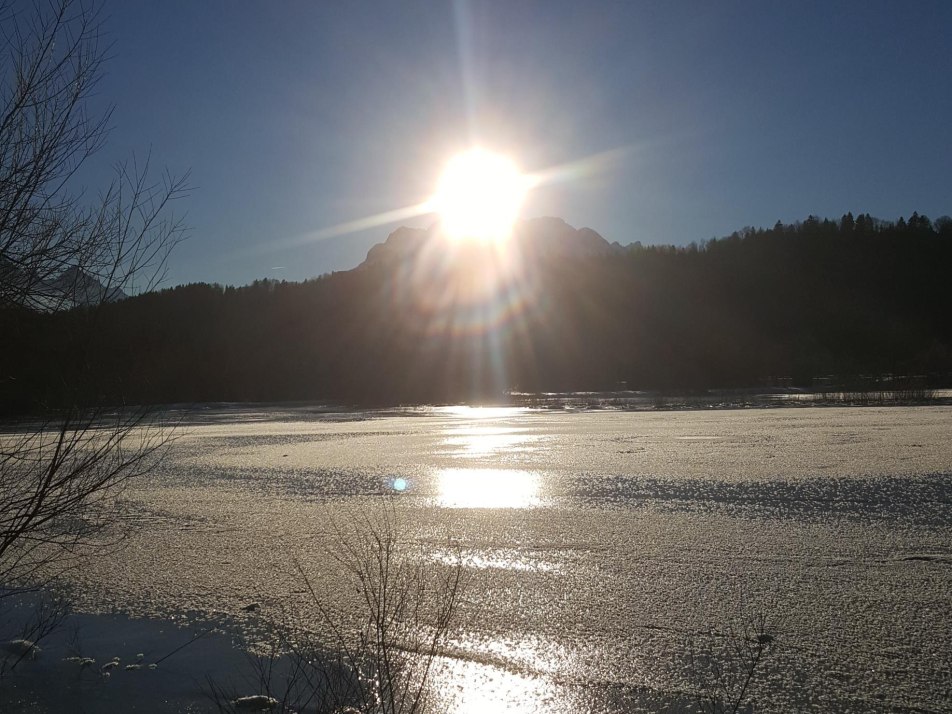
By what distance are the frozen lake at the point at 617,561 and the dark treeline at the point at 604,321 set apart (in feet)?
161

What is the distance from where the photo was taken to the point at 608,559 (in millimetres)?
4918

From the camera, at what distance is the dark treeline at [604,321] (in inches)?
2749

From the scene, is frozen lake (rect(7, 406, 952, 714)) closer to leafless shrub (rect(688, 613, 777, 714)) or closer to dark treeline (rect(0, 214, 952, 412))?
leafless shrub (rect(688, 613, 777, 714))

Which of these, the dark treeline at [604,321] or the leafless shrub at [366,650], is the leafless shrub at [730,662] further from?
the dark treeline at [604,321]

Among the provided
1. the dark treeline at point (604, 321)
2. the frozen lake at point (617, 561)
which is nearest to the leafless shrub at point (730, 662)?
the frozen lake at point (617, 561)

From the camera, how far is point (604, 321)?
293 feet

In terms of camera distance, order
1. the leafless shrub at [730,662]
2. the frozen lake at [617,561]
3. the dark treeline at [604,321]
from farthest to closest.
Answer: the dark treeline at [604,321]
the frozen lake at [617,561]
the leafless shrub at [730,662]

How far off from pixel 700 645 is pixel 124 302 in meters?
3.00

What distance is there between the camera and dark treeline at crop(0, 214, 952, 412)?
6981 cm

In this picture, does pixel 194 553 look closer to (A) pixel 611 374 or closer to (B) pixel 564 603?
(B) pixel 564 603

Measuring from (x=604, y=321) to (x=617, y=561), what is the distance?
281 ft

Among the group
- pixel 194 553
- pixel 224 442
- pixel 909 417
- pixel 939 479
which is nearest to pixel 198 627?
pixel 194 553

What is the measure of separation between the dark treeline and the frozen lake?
49.0 metres

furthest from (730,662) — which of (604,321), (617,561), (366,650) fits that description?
(604,321)
